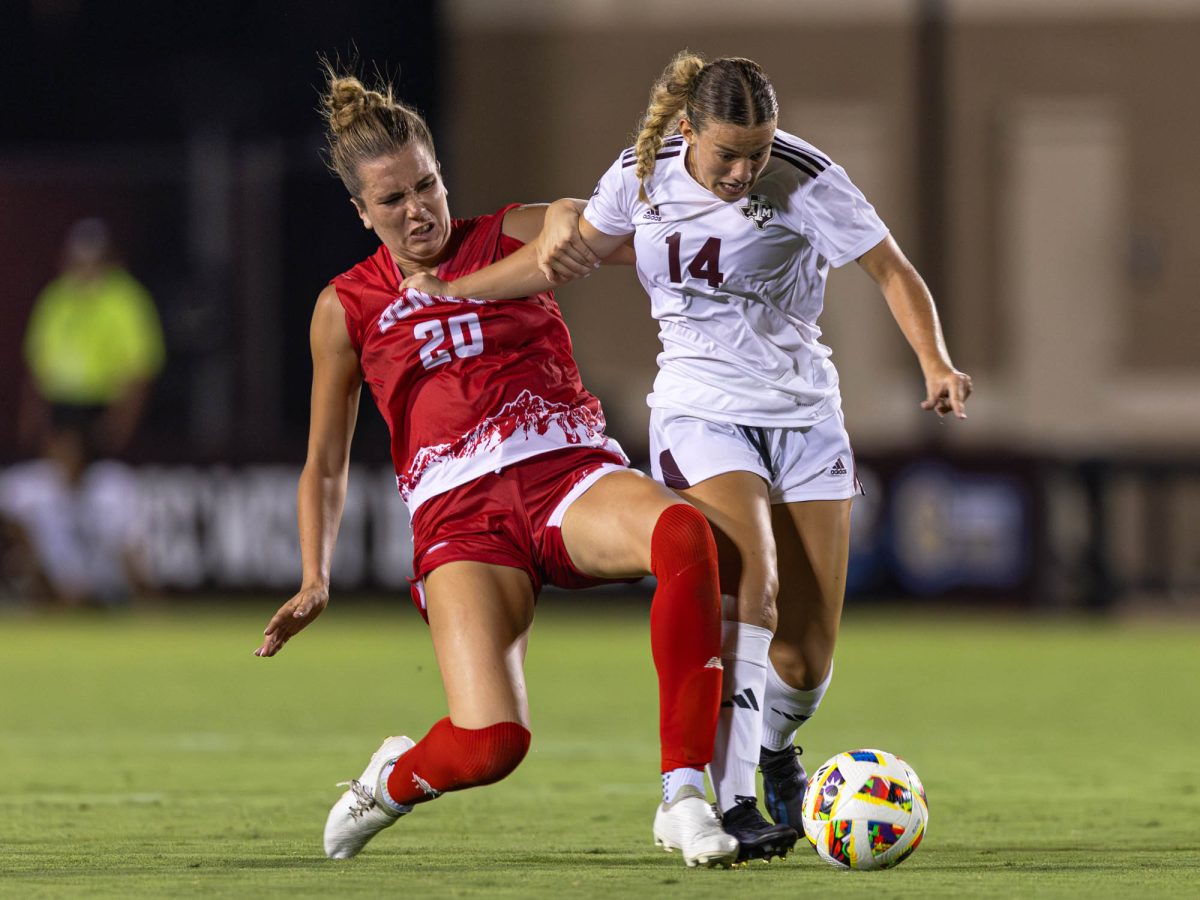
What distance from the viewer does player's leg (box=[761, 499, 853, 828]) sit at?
573 cm

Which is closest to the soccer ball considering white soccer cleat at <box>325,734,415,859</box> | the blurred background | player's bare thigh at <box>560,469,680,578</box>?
player's bare thigh at <box>560,469,680,578</box>

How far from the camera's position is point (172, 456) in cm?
1453

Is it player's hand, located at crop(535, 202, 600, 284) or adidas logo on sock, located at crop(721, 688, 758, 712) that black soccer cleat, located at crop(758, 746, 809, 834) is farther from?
player's hand, located at crop(535, 202, 600, 284)

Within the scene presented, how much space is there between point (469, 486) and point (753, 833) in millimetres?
1104

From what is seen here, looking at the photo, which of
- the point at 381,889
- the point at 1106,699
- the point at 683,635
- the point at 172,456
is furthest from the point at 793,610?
the point at 172,456

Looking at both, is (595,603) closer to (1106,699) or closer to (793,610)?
(1106,699)

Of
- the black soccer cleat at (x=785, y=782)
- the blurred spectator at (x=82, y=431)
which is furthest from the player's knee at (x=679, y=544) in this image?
the blurred spectator at (x=82, y=431)

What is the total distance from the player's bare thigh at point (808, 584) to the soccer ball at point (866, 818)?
517 mm

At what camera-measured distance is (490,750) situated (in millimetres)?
5191

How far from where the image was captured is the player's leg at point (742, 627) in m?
5.21

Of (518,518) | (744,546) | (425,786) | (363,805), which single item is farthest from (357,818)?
(744,546)

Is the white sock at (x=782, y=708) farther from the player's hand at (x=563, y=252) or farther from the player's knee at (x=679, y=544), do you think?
the player's hand at (x=563, y=252)

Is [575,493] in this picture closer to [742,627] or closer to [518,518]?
[518,518]

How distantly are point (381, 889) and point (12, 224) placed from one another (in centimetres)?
1267
